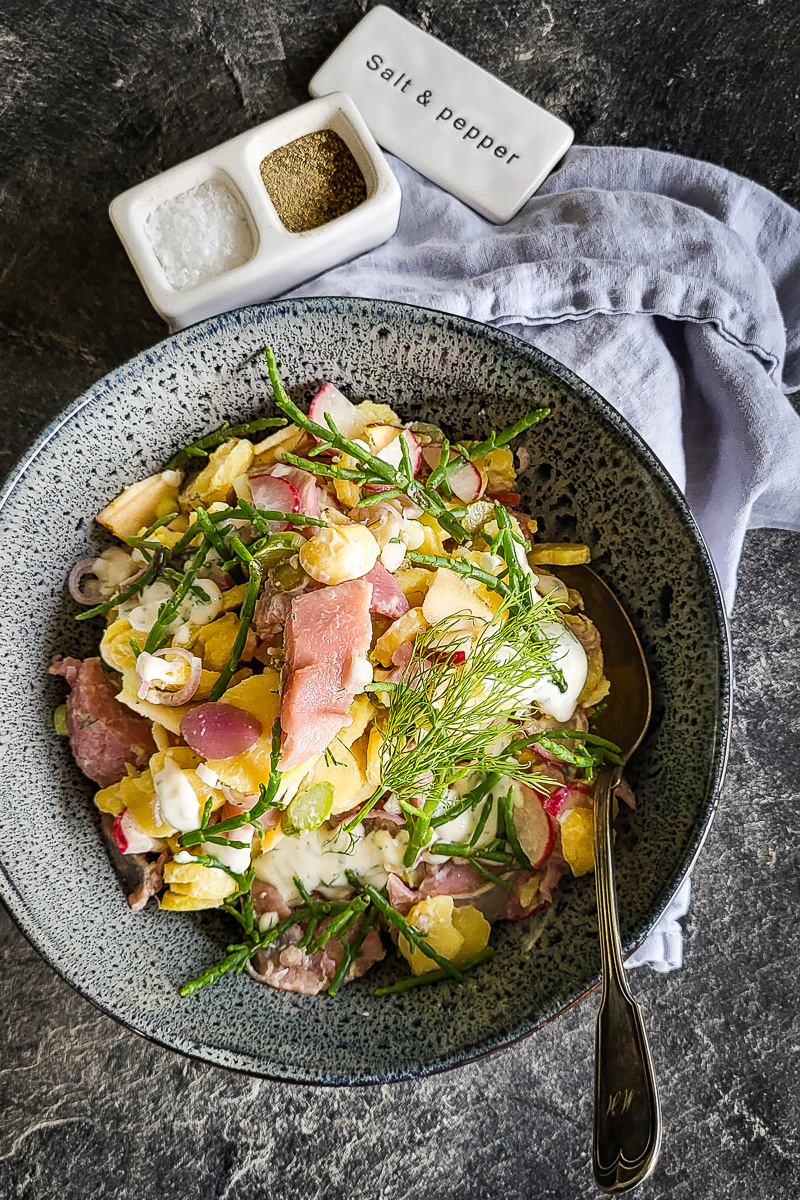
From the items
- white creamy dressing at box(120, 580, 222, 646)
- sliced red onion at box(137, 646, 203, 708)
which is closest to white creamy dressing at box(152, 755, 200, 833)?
sliced red onion at box(137, 646, 203, 708)

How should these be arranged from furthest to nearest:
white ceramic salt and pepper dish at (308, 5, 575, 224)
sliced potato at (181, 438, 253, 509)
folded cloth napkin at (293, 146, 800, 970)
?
white ceramic salt and pepper dish at (308, 5, 575, 224), folded cloth napkin at (293, 146, 800, 970), sliced potato at (181, 438, 253, 509)

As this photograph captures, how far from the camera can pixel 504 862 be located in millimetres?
1718

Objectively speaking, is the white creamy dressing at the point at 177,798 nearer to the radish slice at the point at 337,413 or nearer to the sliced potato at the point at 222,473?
the sliced potato at the point at 222,473

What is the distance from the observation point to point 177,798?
1498 millimetres

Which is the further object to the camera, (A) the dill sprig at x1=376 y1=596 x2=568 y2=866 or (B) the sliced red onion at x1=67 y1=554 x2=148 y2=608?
(B) the sliced red onion at x1=67 y1=554 x2=148 y2=608

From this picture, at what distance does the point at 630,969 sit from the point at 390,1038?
701mm

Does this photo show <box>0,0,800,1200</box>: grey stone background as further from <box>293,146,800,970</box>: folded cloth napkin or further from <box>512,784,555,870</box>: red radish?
<box>512,784,555,870</box>: red radish

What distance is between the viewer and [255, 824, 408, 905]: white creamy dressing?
1.67 metres

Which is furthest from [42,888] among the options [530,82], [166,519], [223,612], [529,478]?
[530,82]

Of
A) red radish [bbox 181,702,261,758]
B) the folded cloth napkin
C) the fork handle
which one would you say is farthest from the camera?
the folded cloth napkin

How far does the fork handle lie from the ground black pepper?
1500mm

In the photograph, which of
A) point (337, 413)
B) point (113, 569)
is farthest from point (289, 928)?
point (337, 413)

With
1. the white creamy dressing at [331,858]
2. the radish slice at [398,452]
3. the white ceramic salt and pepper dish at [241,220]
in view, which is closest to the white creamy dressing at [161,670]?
the white creamy dressing at [331,858]

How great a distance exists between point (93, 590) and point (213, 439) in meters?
0.39
